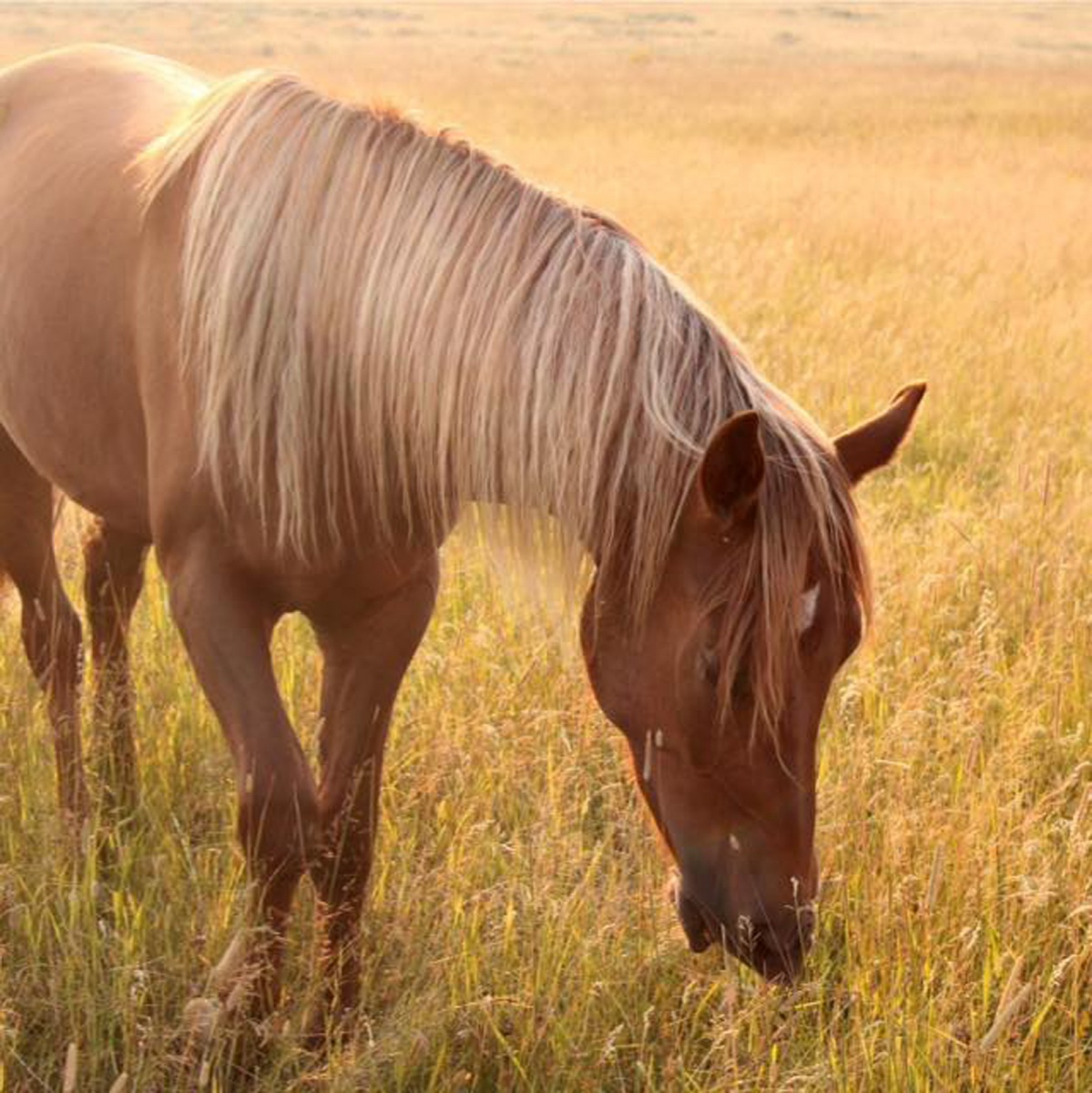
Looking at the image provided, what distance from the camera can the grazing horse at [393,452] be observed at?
2.11 m

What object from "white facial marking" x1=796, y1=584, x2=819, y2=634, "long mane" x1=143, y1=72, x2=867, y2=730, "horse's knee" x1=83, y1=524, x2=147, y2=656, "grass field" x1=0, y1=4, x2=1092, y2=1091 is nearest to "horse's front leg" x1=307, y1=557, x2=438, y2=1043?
"grass field" x1=0, y1=4, x2=1092, y2=1091

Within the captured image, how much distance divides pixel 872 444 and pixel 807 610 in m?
0.34

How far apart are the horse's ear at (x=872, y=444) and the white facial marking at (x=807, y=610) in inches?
10.2

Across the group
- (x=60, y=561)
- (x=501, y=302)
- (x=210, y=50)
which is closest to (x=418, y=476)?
(x=501, y=302)

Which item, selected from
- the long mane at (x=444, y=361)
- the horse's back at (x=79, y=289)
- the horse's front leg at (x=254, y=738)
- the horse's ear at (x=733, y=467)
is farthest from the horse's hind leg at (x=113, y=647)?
the horse's ear at (x=733, y=467)

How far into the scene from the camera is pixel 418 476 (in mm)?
2436

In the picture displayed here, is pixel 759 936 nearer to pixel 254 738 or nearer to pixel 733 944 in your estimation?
pixel 733 944

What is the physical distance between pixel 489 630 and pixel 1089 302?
563 centimetres

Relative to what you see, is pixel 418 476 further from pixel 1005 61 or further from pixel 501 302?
pixel 1005 61

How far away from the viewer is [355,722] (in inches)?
113

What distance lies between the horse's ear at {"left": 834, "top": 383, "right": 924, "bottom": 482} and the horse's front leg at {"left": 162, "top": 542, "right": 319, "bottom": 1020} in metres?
1.03

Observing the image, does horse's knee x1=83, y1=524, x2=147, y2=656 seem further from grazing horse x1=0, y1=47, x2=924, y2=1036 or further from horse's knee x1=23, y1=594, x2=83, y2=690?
grazing horse x1=0, y1=47, x2=924, y2=1036

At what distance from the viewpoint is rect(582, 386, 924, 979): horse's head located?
203 centimetres

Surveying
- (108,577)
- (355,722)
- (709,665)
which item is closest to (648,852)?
(355,722)
